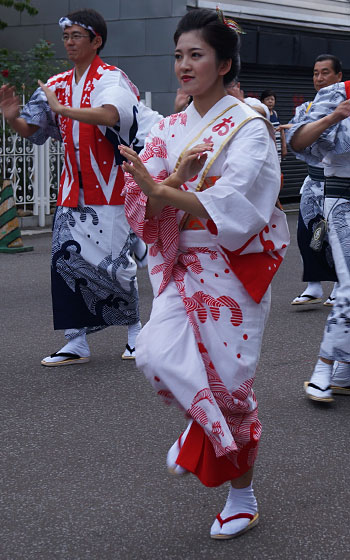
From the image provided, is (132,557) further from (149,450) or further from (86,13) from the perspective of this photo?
(86,13)

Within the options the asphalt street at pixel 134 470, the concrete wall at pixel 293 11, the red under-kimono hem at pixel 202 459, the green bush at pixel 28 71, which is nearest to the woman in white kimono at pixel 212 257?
the red under-kimono hem at pixel 202 459

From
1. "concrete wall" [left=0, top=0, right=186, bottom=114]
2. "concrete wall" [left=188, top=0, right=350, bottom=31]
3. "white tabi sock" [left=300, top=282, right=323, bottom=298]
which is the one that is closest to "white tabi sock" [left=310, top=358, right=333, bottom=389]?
"white tabi sock" [left=300, top=282, right=323, bottom=298]

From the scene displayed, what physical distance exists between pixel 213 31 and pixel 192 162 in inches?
19.8

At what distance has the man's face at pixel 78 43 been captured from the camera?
5.48m

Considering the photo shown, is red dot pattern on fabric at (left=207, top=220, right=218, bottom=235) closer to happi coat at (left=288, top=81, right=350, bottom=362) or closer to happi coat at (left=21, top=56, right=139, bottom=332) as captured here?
happi coat at (left=288, top=81, right=350, bottom=362)

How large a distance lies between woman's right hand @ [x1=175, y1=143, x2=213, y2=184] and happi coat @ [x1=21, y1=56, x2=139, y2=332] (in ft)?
8.04

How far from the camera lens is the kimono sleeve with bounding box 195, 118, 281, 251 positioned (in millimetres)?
3096

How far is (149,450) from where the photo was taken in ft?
13.8

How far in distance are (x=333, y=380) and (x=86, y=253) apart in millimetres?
1569

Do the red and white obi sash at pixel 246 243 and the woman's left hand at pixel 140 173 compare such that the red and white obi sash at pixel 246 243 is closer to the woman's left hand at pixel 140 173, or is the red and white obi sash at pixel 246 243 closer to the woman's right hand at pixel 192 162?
the woman's right hand at pixel 192 162

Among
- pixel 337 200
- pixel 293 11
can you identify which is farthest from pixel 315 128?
pixel 293 11

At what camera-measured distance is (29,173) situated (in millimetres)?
12578

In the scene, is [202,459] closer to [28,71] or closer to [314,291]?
[314,291]

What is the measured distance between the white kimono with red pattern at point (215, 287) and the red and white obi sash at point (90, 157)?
2199mm
